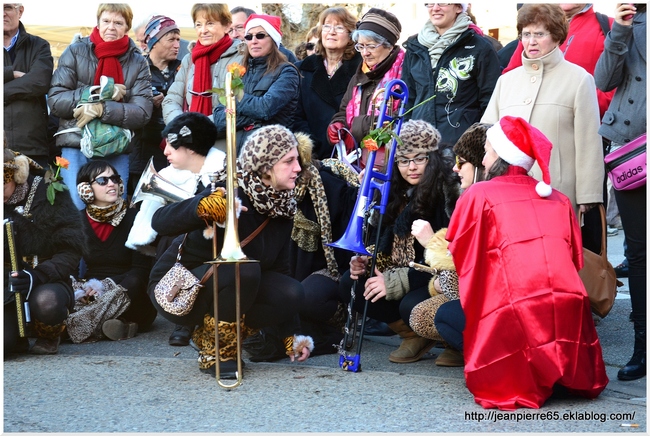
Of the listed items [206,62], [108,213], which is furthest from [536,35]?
[108,213]

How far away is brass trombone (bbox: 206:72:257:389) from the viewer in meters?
4.55

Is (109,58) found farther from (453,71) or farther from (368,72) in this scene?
(453,71)

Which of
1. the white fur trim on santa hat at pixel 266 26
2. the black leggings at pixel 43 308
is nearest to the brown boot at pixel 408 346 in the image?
the black leggings at pixel 43 308

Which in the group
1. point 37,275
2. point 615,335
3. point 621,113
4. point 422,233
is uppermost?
point 621,113

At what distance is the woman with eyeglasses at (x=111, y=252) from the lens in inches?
251

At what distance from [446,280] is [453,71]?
1.71m

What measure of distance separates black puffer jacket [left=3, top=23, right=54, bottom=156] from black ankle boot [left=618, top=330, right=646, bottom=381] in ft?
15.8

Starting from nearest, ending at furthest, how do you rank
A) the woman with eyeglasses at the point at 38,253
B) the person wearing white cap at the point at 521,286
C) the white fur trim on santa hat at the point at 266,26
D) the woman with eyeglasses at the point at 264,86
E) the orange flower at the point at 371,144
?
the person wearing white cap at the point at 521,286 < the orange flower at the point at 371,144 < the woman with eyeglasses at the point at 38,253 < the woman with eyeglasses at the point at 264,86 < the white fur trim on santa hat at the point at 266,26

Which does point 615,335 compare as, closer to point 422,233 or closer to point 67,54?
point 422,233

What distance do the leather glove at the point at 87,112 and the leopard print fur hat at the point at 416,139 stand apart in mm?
2652

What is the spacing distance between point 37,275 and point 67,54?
2.38 meters

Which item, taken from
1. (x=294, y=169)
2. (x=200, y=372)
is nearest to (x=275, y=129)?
(x=294, y=169)

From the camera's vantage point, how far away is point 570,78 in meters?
5.41

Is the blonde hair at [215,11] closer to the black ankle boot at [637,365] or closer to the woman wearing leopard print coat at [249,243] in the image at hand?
the woman wearing leopard print coat at [249,243]
